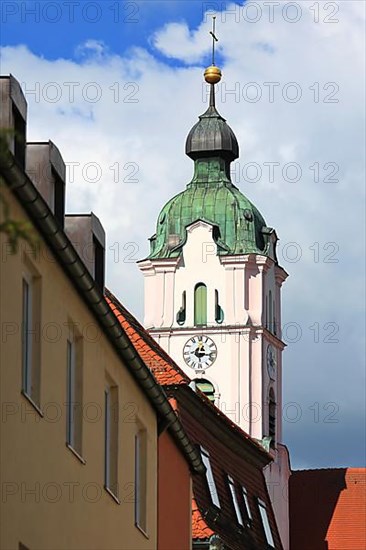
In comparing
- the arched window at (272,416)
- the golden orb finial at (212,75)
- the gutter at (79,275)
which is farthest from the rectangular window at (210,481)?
the golden orb finial at (212,75)

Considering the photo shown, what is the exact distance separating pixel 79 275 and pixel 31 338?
5.06 ft

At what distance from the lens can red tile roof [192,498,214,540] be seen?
1156 inches

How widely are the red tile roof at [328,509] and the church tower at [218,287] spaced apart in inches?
91.8

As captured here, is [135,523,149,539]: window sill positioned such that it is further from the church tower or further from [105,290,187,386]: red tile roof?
the church tower

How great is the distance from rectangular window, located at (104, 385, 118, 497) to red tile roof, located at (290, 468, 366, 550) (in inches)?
1922

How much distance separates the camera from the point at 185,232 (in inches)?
2800

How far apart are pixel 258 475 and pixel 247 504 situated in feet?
11.4

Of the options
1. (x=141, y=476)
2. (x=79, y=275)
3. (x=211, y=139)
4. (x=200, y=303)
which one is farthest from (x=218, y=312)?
(x=79, y=275)

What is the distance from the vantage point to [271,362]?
70.6m

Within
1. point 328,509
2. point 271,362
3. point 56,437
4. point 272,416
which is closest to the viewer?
point 56,437

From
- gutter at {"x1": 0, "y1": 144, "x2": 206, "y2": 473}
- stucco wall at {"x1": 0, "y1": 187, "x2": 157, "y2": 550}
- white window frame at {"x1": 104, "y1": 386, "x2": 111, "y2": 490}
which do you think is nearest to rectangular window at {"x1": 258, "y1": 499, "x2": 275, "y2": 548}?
gutter at {"x1": 0, "y1": 144, "x2": 206, "y2": 473}

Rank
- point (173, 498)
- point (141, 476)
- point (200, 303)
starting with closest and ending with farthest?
point (141, 476), point (173, 498), point (200, 303)

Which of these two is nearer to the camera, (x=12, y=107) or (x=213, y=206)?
(x=12, y=107)

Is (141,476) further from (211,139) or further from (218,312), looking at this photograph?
(211,139)
